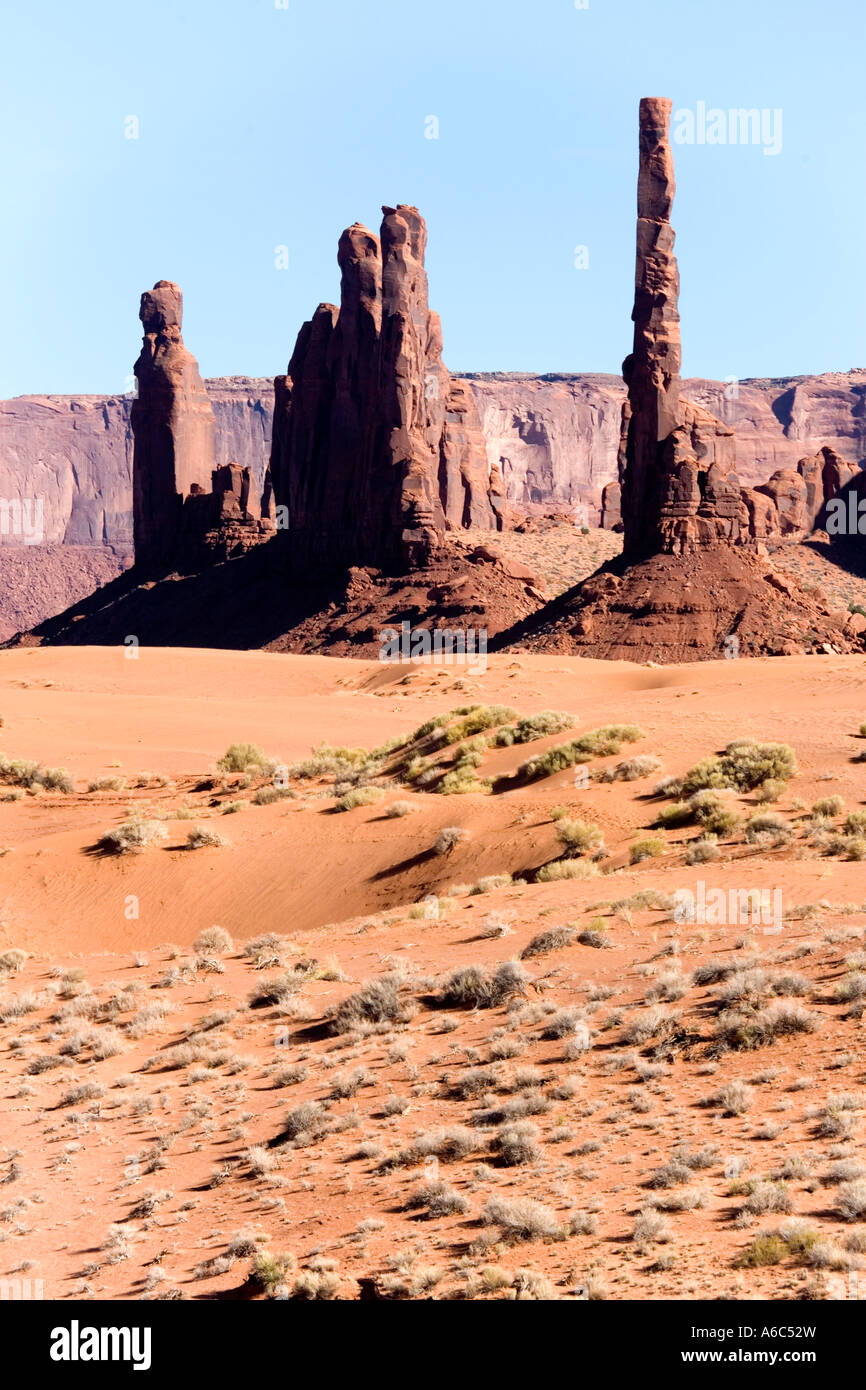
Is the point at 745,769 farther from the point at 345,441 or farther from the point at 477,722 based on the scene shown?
the point at 345,441

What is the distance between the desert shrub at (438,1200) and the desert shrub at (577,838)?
9.55 meters

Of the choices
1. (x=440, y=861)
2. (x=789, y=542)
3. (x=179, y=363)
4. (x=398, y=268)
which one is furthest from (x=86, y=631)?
(x=440, y=861)

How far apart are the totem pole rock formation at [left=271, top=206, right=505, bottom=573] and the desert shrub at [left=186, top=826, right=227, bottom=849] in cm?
5886

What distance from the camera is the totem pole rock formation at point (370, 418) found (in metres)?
83.8

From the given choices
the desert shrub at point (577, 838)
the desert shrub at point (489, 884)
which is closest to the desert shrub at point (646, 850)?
the desert shrub at point (577, 838)

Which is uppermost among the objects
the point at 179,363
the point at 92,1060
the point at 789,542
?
the point at 179,363

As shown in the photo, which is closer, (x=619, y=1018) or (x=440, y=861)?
(x=619, y=1018)

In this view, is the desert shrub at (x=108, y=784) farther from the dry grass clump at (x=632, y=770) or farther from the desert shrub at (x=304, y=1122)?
the desert shrub at (x=304, y=1122)

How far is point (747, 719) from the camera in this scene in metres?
26.8

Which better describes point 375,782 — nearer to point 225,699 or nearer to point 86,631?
point 225,699

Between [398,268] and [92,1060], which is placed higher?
[398,268]

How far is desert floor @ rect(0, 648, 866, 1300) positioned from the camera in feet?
29.5

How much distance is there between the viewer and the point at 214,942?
18234mm

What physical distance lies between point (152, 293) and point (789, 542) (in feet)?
166
